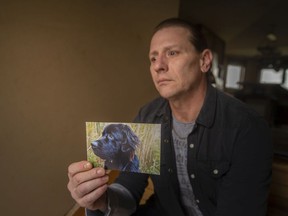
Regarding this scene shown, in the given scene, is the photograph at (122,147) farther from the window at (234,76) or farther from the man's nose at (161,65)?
the window at (234,76)

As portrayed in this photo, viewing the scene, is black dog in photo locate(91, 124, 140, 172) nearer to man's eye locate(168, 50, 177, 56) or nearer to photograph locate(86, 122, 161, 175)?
photograph locate(86, 122, 161, 175)

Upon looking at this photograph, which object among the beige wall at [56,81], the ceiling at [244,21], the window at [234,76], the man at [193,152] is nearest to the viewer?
the man at [193,152]

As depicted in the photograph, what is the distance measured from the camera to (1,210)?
44.8 inches

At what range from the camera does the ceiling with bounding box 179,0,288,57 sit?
144 centimetres

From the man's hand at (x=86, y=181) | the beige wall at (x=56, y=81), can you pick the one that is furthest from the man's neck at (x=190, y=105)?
the beige wall at (x=56, y=81)

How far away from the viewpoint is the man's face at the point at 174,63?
3.03 feet

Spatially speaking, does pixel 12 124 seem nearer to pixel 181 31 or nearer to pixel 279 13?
pixel 181 31

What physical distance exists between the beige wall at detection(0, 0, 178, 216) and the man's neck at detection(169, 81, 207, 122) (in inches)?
27.2

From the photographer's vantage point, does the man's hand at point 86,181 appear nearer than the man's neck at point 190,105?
Yes

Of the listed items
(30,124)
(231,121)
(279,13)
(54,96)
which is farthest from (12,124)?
(279,13)

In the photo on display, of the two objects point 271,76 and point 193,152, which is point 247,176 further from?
point 271,76

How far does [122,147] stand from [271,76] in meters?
1.13

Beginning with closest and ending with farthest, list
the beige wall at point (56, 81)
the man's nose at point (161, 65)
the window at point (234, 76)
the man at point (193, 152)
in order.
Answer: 1. the man at point (193, 152)
2. the man's nose at point (161, 65)
3. the beige wall at point (56, 81)
4. the window at point (234, 76)

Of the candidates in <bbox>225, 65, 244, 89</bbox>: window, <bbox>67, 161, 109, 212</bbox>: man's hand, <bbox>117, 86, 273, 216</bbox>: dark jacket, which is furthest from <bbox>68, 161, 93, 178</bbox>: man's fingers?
<bbox>225, 65, 244, 89</bbox>: window
